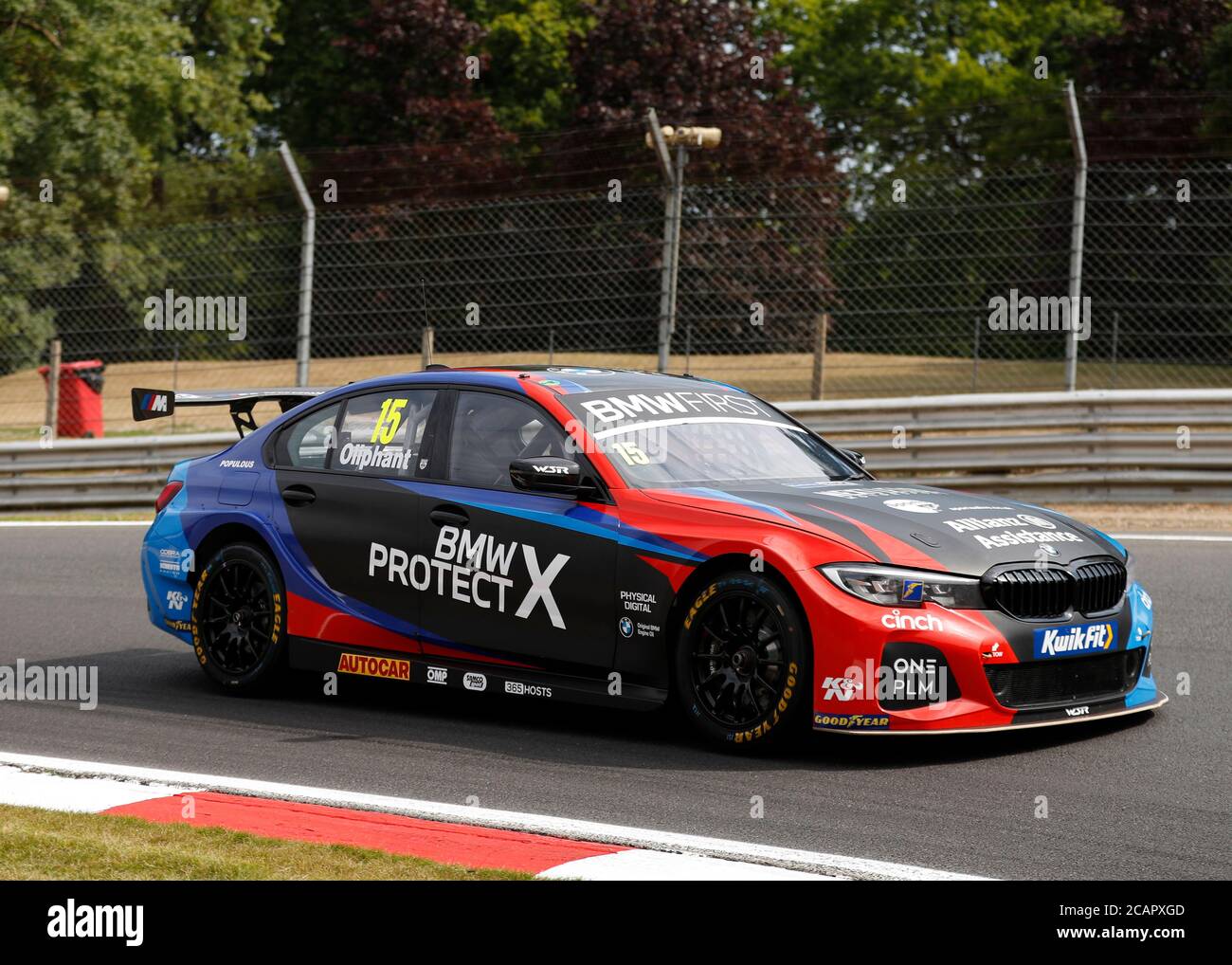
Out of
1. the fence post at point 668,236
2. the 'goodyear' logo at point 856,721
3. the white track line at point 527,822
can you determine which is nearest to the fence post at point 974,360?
the fence post at point 668,236

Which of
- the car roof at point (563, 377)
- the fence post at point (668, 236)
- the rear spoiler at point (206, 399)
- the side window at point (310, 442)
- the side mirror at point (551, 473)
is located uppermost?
the fence post at point (668, 236)

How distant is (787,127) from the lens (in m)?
35.8

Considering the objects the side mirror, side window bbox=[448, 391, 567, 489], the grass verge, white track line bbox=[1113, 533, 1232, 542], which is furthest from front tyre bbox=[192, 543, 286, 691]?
white track line bbox=[1113, 533, 1232, 542]

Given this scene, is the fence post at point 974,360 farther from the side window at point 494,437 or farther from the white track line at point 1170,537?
the side window at point 494,437

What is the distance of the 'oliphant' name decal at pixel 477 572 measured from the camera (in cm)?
705

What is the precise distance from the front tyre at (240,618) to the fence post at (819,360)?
32.0ft

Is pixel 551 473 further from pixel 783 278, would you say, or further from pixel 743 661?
pixel 783 278

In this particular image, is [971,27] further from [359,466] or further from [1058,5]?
[359,466]

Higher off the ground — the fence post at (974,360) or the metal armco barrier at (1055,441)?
the fence post at (974,360)

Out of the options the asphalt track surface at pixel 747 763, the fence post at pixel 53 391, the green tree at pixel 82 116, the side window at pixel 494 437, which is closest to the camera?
the asphalt track surface at pixel 747 763

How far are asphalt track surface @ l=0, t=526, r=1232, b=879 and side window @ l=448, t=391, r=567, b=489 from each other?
42.1 inches

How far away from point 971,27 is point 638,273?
4300cm

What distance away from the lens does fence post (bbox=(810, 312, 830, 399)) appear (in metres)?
17.1
